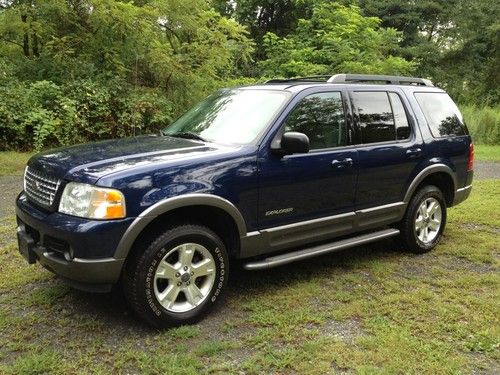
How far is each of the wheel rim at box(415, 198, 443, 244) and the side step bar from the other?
41cm

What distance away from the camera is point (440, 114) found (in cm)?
580

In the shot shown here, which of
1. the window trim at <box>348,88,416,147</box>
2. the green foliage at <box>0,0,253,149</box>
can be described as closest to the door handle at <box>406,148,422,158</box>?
the window trim at <box>348,88,416,147</box>

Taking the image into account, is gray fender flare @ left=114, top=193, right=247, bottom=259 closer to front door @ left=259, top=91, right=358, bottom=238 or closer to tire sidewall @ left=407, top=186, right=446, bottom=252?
front door @ left=259, top=91, right=358, bottom=238

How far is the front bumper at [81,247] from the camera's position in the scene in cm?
337

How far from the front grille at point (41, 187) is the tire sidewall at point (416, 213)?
3703mm

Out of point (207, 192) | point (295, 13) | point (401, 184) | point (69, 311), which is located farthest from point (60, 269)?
point (295, 13)

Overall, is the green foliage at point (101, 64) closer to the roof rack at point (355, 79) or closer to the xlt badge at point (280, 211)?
the roof rack at point (355, 79)

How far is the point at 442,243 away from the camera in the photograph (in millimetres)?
6008

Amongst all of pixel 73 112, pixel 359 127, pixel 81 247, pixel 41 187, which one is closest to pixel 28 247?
pixel 41 187

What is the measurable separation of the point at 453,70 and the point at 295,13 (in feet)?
31.7

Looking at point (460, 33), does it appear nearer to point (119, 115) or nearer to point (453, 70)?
point (453, 70)

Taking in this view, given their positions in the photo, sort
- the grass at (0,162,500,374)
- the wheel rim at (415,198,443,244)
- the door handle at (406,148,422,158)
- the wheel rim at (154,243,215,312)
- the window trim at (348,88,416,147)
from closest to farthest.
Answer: the grass at (0,162,500,374) → the wheel rim at (154,243,215,312) → the window trim at (348,88,416,147) → the door handle at (406,148,422,158) → the wheel rim at (415,198,443,244)

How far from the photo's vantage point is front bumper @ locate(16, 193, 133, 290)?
3.37m

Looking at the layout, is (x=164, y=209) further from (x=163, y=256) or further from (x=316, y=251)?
(x=316, y=251)
